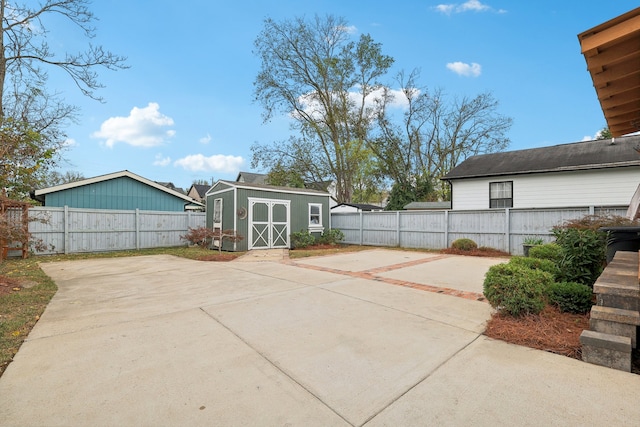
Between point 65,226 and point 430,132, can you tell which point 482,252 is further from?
point 430,132

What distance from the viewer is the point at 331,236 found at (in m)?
14.1

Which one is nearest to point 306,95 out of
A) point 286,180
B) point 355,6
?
point 286,180

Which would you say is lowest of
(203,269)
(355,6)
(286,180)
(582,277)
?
(203,269)

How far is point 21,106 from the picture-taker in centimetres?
1284

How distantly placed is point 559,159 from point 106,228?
19.7 m

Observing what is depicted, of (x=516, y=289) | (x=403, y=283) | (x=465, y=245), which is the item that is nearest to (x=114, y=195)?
(x=403, y=283)

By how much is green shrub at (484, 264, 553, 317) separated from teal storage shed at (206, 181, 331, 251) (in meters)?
9.46

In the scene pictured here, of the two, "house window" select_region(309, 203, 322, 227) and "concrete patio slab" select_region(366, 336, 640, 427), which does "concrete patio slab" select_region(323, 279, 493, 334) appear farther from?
"house window" select_region(309, 203, 322, 227)

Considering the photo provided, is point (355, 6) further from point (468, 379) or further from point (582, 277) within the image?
point (468, 379)

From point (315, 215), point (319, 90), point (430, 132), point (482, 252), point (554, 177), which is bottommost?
point (482, 252)

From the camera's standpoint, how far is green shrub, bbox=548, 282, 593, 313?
137 inches

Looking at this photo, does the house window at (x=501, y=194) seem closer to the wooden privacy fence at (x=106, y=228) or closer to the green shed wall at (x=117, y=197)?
the wooden privacy fence at (x=106, y=228)

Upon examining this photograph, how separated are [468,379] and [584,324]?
6.73ft

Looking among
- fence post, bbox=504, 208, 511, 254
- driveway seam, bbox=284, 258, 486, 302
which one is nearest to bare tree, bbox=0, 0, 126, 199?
driveway seam, bbox=284, 258, 486, 302
